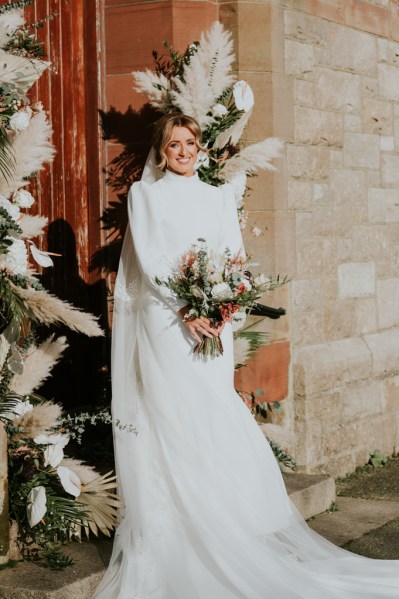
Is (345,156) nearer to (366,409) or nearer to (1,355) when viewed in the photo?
(366,409)

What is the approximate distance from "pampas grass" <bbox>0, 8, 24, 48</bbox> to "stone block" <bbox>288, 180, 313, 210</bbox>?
2.92m

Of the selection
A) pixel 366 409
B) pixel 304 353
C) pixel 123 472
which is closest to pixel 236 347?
pixel 304 353

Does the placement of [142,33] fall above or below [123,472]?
above

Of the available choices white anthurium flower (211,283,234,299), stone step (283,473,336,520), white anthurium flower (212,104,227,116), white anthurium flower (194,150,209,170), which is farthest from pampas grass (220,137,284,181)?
stone step (283,473,336,520)

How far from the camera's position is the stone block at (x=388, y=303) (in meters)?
8.58

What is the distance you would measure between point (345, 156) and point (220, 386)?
10.2 feet

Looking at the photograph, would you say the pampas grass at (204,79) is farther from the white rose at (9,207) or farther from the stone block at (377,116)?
the stone block at (377,116)

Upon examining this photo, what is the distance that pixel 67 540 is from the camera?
5.37 meters

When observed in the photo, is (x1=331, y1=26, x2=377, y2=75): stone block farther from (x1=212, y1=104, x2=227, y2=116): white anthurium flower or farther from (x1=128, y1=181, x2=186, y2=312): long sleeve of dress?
(x1=128, y1=181, x2=186, y2=312): long sleeve of dress

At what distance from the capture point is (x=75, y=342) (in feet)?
22.9

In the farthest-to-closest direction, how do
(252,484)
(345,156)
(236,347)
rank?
(345,156) → (236,347) → (252,484)

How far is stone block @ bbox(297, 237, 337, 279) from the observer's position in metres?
7.54

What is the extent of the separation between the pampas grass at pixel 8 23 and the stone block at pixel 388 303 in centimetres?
444

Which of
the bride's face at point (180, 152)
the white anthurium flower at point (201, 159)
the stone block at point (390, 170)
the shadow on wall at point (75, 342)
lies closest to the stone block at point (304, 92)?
the stone block at point (390, 170)
